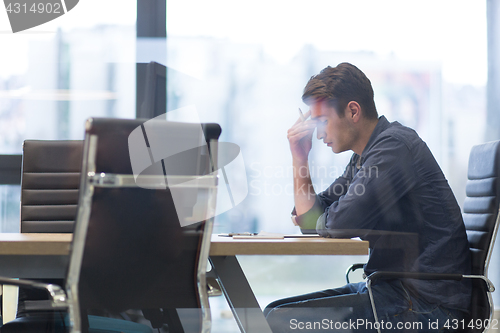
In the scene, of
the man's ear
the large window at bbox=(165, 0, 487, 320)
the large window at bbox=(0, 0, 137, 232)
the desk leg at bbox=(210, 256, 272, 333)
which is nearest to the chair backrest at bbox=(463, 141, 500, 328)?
the man's ear

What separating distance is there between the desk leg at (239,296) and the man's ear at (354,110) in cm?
75

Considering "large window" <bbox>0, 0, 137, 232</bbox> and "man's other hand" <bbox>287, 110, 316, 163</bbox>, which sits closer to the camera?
"man's other hand" <bbox>287, 110, 316, 163</bbox>

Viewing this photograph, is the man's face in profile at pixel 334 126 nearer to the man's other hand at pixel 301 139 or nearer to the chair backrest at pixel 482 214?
the man's other hand at pixel 301 139

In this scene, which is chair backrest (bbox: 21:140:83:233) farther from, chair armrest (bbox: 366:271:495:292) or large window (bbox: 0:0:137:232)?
chair armrest (bbox: 366:271:495:292)

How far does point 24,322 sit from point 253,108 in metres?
1.94

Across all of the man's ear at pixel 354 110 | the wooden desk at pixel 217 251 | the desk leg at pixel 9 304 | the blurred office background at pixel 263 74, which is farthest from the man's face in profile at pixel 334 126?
the desk leg at pixel 9 304

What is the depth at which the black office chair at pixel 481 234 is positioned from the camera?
55.0 inches

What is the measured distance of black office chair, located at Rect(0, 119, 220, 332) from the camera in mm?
951

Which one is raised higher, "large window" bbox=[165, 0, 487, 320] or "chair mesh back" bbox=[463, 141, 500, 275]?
"large window" bbox=[165, 0, 487, 320]

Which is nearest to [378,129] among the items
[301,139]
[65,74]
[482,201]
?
[301,139]

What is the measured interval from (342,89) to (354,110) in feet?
0.31

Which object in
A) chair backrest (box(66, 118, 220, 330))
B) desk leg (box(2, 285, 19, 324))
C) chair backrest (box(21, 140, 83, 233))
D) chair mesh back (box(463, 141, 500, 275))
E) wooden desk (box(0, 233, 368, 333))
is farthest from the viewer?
chair backrest (box(21, 140, 83, 233))

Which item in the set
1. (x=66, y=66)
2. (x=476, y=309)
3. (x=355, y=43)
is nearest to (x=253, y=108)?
(x=355, y=43)

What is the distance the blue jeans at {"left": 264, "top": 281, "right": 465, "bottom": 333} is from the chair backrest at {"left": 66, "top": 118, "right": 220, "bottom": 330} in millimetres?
509
